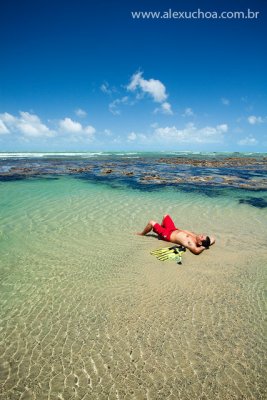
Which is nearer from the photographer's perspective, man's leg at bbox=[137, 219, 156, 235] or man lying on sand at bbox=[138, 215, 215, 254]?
man lying on sand at bbox=[138, 215, 215, 254]

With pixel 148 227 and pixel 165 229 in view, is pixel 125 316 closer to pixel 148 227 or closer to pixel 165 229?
pixel 165 229

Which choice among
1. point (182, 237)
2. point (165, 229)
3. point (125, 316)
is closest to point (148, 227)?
point (165, 229)

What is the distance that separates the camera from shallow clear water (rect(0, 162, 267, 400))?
372 centimetres

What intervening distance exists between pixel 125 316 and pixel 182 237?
4070 mm

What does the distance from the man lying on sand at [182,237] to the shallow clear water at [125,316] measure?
259mm

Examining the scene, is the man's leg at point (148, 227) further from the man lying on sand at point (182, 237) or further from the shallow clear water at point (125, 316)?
the shallow clear water at point (125, 316)

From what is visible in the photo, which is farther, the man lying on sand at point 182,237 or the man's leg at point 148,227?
the man's leg at point 148,227

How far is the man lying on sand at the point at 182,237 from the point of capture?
8000mm

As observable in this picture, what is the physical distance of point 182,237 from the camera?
8.52 metres

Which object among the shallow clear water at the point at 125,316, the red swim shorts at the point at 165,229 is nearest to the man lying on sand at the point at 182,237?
the red swim shorts at the point at 165,229

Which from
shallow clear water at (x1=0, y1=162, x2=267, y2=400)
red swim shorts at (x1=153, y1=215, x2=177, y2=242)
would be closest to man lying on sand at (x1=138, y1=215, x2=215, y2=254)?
red swim shorts at (x1=153, y1=215, x2=177, y2=242)

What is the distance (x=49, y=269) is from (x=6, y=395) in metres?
3.44

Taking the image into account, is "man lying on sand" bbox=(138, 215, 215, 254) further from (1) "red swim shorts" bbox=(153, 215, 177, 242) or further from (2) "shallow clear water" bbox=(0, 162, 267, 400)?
(2) "shallow clear water" bbox=(0, 162, 267, 400)

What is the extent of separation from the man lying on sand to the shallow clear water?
26cm
